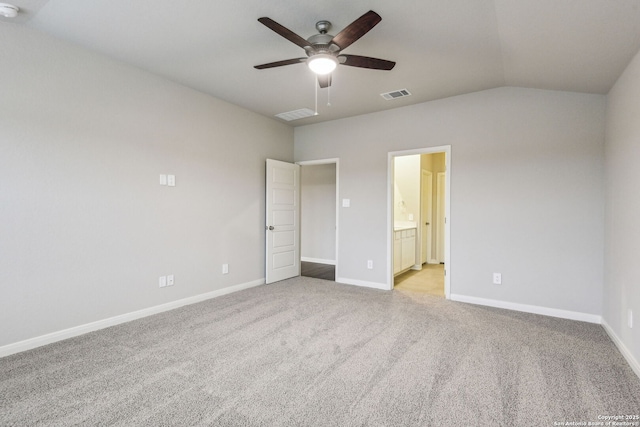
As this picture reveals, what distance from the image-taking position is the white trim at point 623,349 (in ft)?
7.40

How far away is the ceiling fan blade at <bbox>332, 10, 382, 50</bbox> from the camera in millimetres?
1936

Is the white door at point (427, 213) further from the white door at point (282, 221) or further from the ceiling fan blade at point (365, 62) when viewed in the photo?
the ceiling fan blade at point (365, 62)

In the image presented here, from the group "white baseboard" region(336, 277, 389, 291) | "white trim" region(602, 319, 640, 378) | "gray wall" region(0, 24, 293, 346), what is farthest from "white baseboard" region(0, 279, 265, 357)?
"white trim" region(602, 319, 640, 378)

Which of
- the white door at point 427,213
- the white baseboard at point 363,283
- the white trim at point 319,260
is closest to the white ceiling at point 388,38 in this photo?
the white baseboard at point 363,283

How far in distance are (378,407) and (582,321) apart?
115 inches

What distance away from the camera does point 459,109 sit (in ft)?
13.4

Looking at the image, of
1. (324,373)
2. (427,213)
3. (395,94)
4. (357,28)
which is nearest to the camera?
(357,28)

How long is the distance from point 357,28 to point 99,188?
283cm

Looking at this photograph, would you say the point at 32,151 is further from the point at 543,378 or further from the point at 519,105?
the point at 519,105

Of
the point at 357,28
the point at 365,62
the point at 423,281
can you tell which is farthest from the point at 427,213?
the point at 357,28

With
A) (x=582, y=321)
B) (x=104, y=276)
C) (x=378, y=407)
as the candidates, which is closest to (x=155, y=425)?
(x=378, y=407)

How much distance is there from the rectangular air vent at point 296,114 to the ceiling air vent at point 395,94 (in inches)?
46.0

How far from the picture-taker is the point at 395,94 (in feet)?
13.2

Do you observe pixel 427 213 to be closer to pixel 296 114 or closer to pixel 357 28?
pixel 296 114
